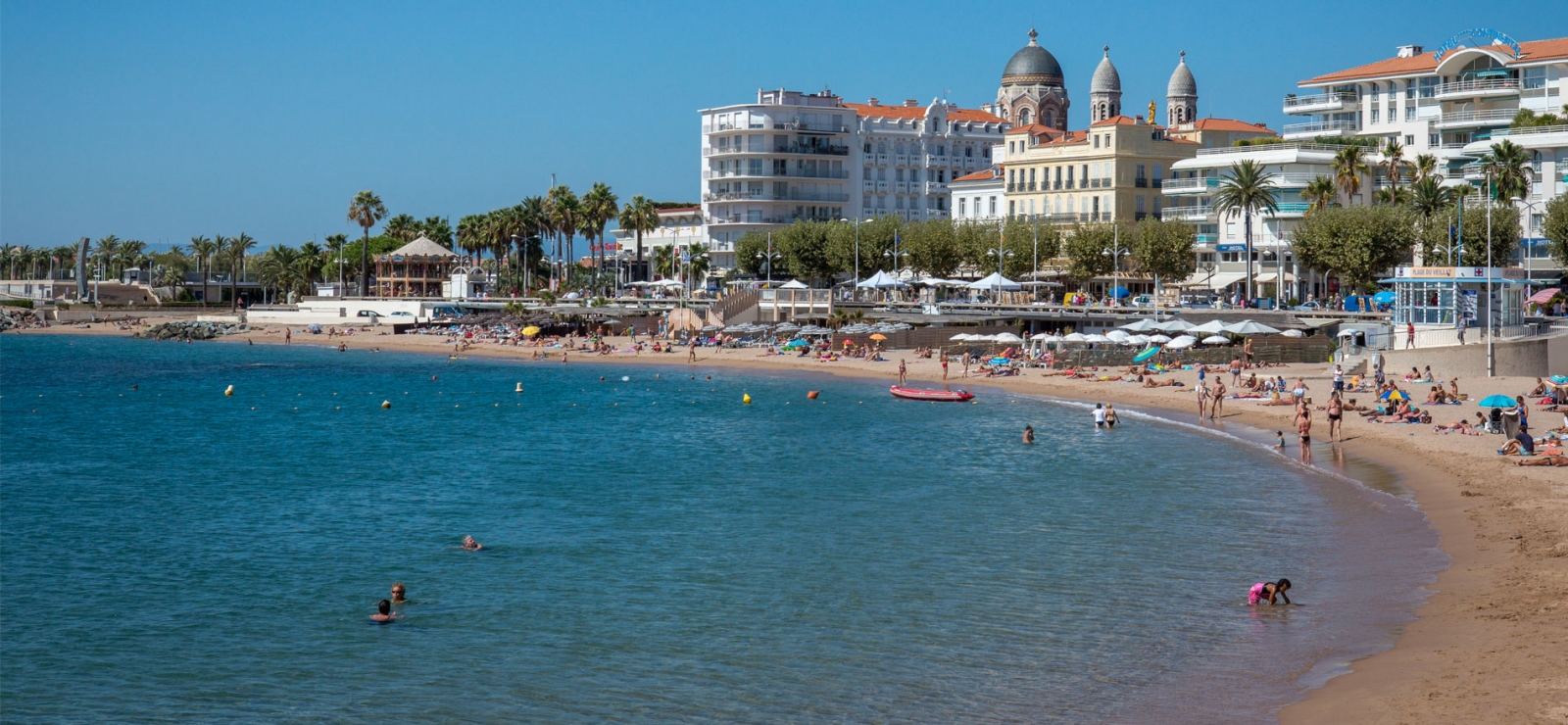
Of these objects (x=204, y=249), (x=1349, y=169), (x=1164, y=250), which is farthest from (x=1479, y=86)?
(x=204, y=249)

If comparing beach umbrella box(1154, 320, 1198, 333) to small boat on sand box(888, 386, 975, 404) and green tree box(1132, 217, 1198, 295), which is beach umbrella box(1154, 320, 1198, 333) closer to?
small boat on sand box(888, 386, 975, 404)

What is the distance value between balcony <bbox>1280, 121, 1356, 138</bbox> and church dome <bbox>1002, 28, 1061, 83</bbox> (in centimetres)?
4434

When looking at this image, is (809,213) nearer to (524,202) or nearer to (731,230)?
(731,230)

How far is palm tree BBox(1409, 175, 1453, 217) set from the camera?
7494 centimetres

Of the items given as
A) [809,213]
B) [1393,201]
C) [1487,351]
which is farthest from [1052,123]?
[1487,351]

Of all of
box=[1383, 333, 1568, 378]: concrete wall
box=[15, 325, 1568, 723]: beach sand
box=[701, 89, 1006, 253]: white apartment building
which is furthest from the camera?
box=[701, 89, 1006, 253]: white apartment building

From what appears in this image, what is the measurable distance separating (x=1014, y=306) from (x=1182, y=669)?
65708 mm

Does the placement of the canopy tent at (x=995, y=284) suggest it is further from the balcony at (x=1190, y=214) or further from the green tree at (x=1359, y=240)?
the green tree at (x=1359, y=240)

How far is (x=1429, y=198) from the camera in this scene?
2948 inches

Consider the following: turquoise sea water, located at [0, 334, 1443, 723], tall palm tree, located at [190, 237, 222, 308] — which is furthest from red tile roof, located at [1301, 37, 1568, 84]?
tall palm tree, located at [190, 237, 222, 308]

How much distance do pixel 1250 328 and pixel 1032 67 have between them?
82101 millimetres

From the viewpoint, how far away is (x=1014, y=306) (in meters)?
85.4

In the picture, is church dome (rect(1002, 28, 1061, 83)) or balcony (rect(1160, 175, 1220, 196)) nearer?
balcony (rect(1160, 175, 1220, 196))

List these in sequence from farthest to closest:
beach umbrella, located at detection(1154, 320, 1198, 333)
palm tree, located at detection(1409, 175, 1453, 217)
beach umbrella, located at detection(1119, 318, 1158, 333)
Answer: palm tree, located at detection(1409, 175, 1453, 217) → beach umbrella, located at detection(1119, 318, 1158, 333) → beach umbrella, located at detection(1154, 320, 1198, 333)
